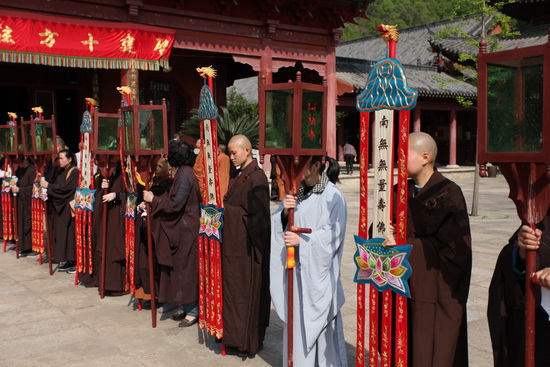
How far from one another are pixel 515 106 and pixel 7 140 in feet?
25.6

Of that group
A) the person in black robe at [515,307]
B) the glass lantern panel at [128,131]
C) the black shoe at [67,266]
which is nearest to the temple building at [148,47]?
the black shoe at [67,266]

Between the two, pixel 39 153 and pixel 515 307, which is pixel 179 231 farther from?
pixel 39 153

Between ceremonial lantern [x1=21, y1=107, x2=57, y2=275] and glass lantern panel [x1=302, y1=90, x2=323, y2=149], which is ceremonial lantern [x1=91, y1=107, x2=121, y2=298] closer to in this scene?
ceremonial lantern [x1=21, y1=107, x2=57, y2=275]

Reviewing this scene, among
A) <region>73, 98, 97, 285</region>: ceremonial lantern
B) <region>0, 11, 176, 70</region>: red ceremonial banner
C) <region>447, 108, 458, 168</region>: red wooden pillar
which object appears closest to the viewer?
<region>73, 98, 97, 285</region>: ceremonial lantern

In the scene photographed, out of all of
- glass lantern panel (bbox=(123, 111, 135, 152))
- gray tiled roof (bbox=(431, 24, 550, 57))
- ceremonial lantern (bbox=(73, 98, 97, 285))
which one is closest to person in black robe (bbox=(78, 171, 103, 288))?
ceremonial lantern (bbox=(73, 98, 97, 285))

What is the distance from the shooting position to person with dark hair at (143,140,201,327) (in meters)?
4.64

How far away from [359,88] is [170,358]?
573 inches

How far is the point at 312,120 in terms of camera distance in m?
3.27

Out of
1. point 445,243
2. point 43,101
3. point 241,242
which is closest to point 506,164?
point 445,243

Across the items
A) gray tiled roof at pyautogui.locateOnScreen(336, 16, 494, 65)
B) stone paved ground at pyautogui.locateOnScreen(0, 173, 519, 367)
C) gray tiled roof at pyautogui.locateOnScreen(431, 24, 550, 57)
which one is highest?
gray tiled roof at pyautogui.locateOnScreen(336, 16, 494, 65)

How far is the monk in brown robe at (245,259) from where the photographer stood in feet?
12.8

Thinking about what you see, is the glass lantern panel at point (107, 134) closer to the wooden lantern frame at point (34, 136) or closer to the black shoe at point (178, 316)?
the wooden lantern frame at point (34, 136)

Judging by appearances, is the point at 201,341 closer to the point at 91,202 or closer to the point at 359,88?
the point at 91,202

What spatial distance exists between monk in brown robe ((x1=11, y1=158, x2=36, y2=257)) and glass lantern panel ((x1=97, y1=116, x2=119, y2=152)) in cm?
272
